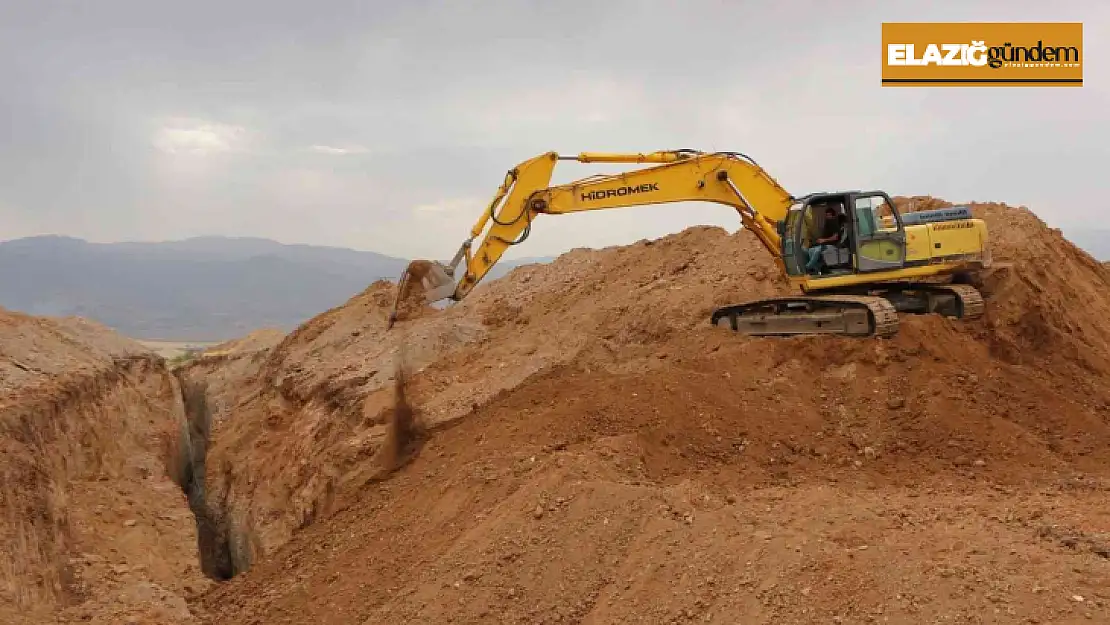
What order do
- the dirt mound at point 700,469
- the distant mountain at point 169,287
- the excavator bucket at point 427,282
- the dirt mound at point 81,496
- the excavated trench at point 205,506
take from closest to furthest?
the dirt mound at point 700,469 < the dirt mound at point 81,496 < the excavator bucket at point 427,282 < the excavated trench at point 205,506 < the distant mountain at point 169,287

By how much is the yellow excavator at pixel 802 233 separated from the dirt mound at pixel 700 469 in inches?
20.9

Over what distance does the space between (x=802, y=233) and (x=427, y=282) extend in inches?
191

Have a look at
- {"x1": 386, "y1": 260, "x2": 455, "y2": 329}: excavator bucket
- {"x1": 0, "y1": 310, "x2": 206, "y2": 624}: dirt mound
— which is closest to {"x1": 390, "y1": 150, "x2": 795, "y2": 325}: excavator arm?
{"x1": 386, "y1": 260, "x2": 455, "y2": 329}: excavator bucket

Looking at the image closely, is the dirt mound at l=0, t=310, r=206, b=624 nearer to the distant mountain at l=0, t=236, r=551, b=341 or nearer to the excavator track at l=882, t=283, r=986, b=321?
the excavator track at l=882, t=283, r=986, b=321

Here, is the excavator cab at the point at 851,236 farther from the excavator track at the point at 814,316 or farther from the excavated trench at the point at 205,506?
the excavated trench at the point at 205,506

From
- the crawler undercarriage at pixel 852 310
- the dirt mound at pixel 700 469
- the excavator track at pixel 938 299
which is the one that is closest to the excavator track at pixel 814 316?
the crawler undercarriage at pixel 852 310

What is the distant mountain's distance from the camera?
114 metres

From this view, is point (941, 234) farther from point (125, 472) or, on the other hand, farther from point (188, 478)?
point (188, 478)

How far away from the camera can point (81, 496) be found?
27.8 ft

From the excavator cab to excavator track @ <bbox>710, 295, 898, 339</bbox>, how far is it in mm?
466

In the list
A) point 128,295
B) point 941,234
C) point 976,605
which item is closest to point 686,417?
point 976,605

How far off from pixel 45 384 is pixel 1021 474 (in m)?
11.1

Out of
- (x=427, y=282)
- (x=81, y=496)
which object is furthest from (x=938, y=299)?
(x=81, y=496)

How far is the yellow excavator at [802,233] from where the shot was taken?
898 cm
